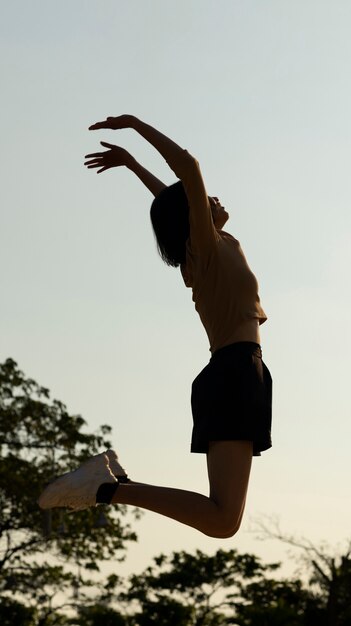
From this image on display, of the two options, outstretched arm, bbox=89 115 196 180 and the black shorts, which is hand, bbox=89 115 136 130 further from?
the black shorts

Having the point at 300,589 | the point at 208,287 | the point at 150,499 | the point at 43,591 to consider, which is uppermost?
the point at 300,589

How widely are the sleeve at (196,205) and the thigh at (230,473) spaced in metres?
0.91

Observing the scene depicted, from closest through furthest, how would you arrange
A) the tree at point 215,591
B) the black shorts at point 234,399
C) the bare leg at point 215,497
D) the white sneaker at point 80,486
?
the bare leg at point 215,497 → the black shorts at point 234,399 → the white sneaker at point 80,486 → the tree at point 215,591

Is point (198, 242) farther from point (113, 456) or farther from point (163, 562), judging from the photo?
point (163, 562)

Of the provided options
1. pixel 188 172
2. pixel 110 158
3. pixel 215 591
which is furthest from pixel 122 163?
pixel 215 591

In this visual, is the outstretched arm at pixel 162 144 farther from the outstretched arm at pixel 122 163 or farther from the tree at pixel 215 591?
the tree at pixel 215 591

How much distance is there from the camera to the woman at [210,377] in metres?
5.33

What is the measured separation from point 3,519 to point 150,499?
837 inches

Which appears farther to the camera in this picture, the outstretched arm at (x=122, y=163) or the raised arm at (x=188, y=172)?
the outstretched arm at (x=122, y=163)

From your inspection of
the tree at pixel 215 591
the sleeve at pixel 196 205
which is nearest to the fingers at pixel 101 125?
the sleeve at pixel 196 205

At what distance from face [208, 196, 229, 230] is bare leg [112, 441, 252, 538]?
1.06 meters

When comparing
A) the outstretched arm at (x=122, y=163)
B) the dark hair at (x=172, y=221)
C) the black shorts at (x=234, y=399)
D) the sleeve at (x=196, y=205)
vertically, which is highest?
the outstretched arm at (x=122, y=163)

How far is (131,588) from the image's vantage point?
95.3 ft

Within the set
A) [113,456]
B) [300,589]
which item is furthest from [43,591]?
[113,456]
